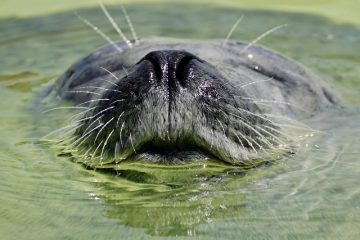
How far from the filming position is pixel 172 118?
3256mm

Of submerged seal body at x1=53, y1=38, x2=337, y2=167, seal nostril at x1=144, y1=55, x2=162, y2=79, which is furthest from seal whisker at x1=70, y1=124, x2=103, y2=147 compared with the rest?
seal nostril at x1=144, y1=55, x2=162, y2=79

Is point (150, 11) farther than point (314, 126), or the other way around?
point (150, 11)

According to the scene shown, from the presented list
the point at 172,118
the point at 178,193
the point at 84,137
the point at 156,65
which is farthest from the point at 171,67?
the point at 84,137

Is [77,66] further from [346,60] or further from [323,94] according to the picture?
[346,60]

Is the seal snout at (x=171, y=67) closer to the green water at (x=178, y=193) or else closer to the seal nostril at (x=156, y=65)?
the seal nostril at (x=156, y=65)

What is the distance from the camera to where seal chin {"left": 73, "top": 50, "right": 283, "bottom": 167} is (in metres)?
3.27

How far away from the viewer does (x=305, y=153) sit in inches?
149

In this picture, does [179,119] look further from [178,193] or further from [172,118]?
[178,193]

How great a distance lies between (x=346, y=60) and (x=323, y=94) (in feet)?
4.93

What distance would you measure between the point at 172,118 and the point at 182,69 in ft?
0.76

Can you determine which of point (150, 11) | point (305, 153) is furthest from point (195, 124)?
point (150, 11)

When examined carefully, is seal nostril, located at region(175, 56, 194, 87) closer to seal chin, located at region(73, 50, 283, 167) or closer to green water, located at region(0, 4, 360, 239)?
seal chin, located at region(73, 50, 283, 167)

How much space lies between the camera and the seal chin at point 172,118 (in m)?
3.27

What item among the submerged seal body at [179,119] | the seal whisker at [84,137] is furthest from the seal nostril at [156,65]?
the seal whisker at [84,137]
